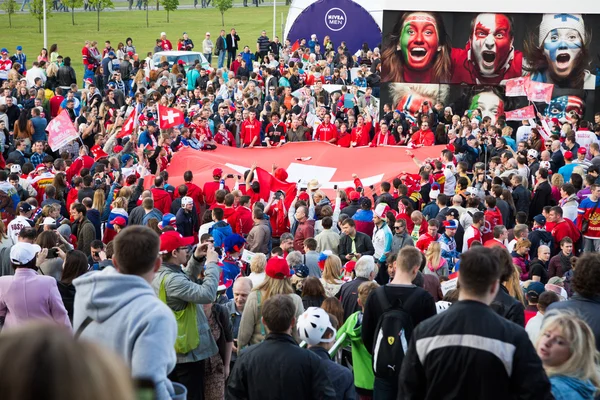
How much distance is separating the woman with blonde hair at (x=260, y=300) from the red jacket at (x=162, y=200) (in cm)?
678

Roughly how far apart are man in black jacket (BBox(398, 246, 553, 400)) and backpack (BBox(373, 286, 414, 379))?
1.53 meters

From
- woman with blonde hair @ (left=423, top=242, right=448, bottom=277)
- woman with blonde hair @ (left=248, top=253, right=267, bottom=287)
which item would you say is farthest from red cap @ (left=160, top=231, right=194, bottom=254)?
woman with blonde hair @ (left=423, top=242, right=448, bottom=277)

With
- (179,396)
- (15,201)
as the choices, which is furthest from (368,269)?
(15,201)

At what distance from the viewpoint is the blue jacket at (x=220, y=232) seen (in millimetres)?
11188

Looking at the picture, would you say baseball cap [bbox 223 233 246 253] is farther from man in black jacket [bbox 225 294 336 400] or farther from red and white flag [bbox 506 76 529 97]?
red and white flag [bbox 506 76 529 97]

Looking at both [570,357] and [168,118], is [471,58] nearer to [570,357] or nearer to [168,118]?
[168,118]

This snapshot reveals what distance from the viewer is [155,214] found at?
13227 millimetres

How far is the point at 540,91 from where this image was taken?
23.0 m

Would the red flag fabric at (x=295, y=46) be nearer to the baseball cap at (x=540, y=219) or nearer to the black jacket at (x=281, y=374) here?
the baseball cap at (x=540, y=219)

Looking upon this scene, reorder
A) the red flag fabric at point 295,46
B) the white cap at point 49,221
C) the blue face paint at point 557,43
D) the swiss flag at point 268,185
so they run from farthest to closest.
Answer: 1. the red flag fabric at point 295,46
2. the blue face paint at point 557,43
3. the swiss flag at point 268,185
4. the white cap at point 49,221

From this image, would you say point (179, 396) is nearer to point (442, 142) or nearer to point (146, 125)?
point (146, 125)

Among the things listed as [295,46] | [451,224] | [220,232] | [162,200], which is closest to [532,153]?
[451,224]

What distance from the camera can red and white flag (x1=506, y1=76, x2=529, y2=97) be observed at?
2328 cm

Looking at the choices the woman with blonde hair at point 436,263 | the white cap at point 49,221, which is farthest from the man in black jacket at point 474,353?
the white cap at point 49,221
